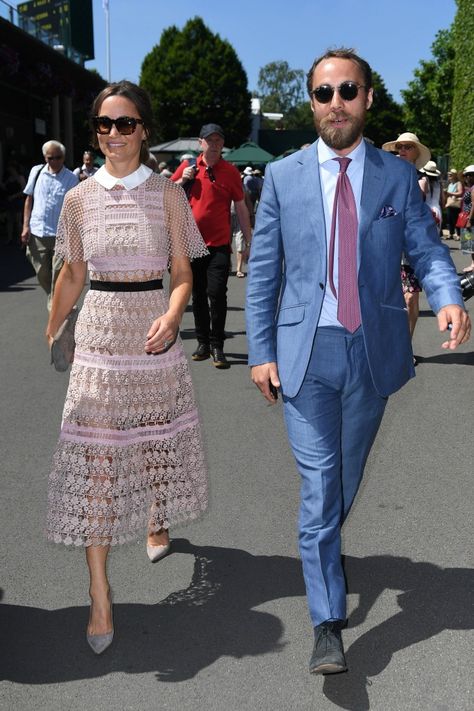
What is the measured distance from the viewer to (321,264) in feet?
10.5

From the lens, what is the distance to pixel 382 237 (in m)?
3.23

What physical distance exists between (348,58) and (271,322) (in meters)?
0.95

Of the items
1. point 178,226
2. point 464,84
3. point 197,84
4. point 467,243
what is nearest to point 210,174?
point 467,243

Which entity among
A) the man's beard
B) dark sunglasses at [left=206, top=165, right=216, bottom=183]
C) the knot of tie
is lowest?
dark sunglasses at [left=206, top=165, right=216, bottom=183]

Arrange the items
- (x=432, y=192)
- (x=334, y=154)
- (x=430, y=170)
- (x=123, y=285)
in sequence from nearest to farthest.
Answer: (x=334, y=154) → (x=123, y=285) → (x=432, y=192) → (x=430, y=170)

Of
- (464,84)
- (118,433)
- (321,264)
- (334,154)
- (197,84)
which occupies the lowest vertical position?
(118,433)

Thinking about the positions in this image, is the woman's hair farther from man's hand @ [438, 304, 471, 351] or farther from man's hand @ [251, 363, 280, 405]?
man's hand @ [438, 304, 471, 351]

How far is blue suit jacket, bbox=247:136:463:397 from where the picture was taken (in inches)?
126

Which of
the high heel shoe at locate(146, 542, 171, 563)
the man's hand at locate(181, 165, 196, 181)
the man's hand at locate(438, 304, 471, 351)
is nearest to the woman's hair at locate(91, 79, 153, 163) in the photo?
the man's hand at locate(438, 304, 471, 351)

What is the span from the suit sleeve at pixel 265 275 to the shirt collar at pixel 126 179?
52 centimetres

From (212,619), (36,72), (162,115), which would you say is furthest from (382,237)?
(162,115)

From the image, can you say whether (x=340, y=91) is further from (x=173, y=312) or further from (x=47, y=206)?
(x=47, y=206)

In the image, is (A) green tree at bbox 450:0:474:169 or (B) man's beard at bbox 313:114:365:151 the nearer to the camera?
(B) man's beard at bbox 313:114:365:151

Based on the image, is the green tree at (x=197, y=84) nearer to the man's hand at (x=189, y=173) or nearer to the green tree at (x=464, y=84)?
the green tree at (x=464, y=84)
